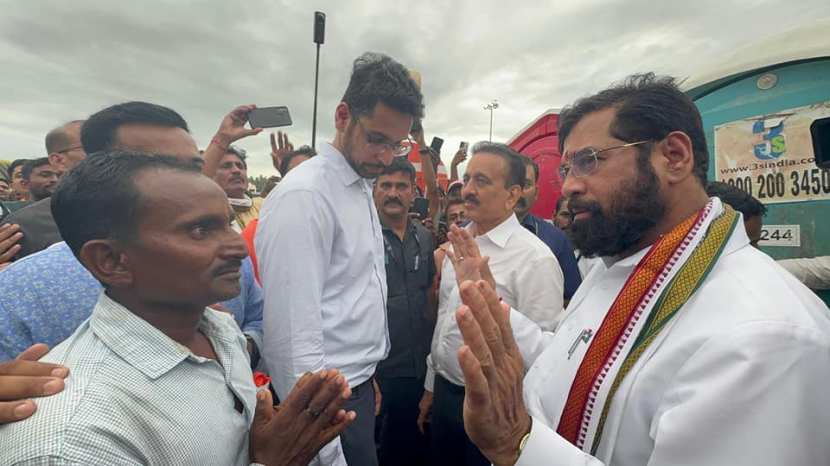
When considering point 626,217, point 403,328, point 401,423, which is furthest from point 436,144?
point 626,217

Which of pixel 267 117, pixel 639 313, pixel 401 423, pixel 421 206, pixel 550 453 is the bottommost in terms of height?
pixel 401 423

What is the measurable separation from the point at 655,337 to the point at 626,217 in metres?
0.45

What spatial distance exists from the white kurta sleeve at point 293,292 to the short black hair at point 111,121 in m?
0.70

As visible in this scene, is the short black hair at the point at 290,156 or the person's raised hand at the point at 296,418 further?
the short black hair at the point at 290,156

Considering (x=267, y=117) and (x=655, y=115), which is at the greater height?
(x=267, y=117)

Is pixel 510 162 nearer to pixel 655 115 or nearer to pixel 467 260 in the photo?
pixel 467 260

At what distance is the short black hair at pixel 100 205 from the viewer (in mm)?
1124

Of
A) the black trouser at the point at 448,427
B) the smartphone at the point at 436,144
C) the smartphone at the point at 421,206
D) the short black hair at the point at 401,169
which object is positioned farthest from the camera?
the smartphone at the point at 436,144

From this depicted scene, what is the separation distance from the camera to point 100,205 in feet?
3.68

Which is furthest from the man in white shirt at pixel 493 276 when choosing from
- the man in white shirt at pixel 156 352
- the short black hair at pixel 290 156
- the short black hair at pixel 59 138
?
the short black hair at pixel 59 138

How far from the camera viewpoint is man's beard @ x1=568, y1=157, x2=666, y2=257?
1490mm

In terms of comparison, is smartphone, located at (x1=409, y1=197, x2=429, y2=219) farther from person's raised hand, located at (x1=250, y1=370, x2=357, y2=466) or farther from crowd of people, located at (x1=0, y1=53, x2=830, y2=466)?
person's raised hand, located at (x1=250, y1=370, x2=357, y2=466)

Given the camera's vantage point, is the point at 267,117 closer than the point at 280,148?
Yes

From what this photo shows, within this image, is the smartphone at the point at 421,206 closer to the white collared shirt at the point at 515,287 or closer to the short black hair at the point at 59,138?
the white collared shirt at the point at 515,287
